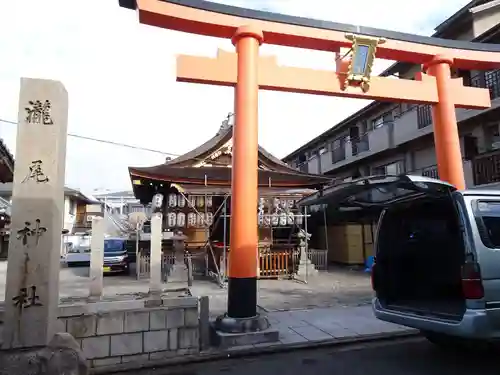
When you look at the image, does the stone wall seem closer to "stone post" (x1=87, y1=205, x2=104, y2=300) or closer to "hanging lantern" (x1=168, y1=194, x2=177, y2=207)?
"stone post" (x1=87, y1=205, x2=104, y2=300)

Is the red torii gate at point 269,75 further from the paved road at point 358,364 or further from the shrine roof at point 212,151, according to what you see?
the shrine roof at point 212,151

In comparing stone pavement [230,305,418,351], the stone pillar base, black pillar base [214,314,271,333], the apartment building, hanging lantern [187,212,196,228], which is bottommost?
stone pavement [230,305,418,351]

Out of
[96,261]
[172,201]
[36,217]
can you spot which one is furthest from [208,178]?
[36,217]

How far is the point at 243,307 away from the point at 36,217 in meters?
3.39

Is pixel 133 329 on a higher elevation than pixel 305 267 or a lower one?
lower

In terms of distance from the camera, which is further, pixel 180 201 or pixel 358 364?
pixel 180 201

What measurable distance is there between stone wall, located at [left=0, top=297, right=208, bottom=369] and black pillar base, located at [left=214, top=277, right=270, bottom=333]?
0.65 meters

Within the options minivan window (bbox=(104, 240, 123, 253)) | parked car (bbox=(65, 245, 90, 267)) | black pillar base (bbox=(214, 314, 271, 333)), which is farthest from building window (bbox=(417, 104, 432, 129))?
parked car (bbox=(65, 245, 90, 267))

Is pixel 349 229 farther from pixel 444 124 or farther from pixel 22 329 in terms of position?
pixel 22 329

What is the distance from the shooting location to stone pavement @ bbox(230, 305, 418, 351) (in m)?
5.96

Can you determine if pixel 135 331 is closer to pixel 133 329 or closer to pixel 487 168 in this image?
pixel 133 329

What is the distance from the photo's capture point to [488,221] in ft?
14.0

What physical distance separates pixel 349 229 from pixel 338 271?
8.85 ft

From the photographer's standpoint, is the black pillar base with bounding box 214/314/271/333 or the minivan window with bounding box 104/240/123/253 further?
the minivan window with bounding box 104/240/123/253
